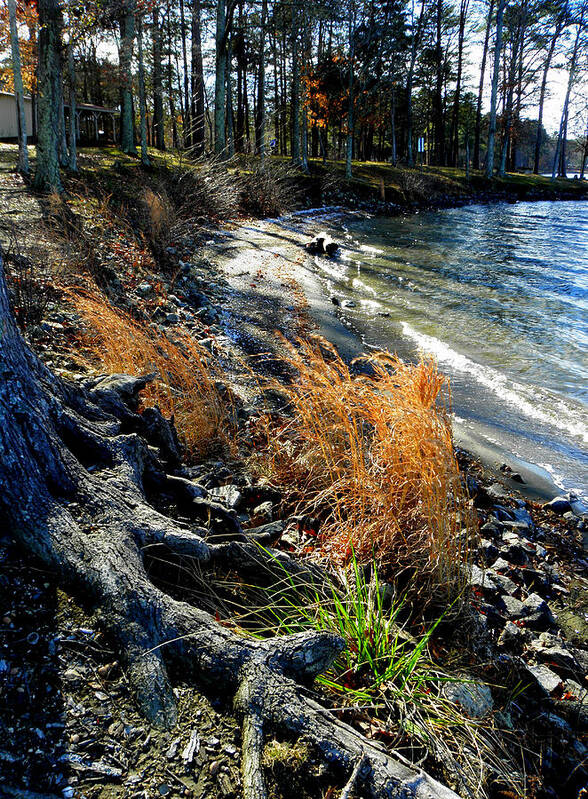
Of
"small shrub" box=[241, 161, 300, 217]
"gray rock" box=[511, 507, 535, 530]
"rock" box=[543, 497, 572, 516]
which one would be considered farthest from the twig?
"small shrub" box=[241, 161, 300, 217]

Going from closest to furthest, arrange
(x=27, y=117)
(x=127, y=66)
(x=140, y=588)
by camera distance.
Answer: (x=140, y=588) < (x=127, y=66) < (x=27, y=117)

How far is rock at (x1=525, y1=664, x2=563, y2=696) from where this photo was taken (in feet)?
9.05

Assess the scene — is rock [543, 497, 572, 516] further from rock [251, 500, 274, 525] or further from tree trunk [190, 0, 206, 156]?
tree trunk [190, 0, 206, 156]

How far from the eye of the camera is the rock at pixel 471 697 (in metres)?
2.37

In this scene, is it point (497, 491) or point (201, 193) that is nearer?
point (497, 491)

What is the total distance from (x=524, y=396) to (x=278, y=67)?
4094cm

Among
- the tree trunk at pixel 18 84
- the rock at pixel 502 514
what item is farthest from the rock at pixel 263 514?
the tree trunk at pixel 18 84

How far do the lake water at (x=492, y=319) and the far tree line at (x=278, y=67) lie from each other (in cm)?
779

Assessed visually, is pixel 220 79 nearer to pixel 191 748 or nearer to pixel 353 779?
pixel 191 748

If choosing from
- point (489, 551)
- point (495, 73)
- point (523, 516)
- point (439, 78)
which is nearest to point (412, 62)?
point (495, 73)

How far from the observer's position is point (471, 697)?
2418 millimetres

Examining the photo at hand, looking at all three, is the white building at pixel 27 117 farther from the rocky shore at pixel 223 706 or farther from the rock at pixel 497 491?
the rock at pixel 497 491

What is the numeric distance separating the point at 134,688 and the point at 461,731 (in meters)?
1.44

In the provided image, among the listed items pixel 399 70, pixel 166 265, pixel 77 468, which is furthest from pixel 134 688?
pixel 399 70
